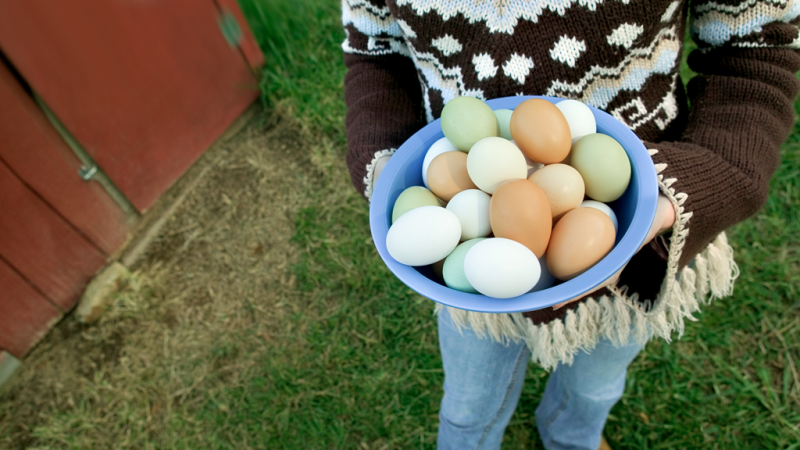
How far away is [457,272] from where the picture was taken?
0.73m

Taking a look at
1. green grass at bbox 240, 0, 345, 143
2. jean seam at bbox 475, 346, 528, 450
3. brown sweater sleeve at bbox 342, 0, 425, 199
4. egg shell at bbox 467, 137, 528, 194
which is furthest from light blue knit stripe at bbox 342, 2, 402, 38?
green grass at bbox 240, 0, 345, 143

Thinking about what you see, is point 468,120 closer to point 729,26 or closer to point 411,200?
point 411,200

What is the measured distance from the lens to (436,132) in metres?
0.86

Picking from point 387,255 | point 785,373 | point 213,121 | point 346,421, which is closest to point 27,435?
point 346,421

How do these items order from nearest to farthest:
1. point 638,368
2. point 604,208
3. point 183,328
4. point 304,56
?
point 604,208, point 638,368, point 183,328, point 304,56

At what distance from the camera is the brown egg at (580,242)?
2.22 feet

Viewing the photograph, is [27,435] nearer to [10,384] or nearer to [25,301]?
[10,384]

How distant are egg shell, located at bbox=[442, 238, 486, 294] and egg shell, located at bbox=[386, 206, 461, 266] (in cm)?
1

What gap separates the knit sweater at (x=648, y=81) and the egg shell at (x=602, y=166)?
56 mm

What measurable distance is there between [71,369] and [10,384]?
0.74 ft

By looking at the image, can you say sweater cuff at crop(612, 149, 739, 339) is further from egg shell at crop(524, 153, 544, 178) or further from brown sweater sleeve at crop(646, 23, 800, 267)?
egg shell at crop(524, 153, 544, 178)

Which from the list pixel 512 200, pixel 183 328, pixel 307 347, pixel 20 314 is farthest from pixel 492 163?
pixel 20 314

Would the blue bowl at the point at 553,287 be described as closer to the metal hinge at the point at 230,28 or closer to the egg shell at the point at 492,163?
the egg shell at the point at 492,163

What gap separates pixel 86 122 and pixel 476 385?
165 centimetres
